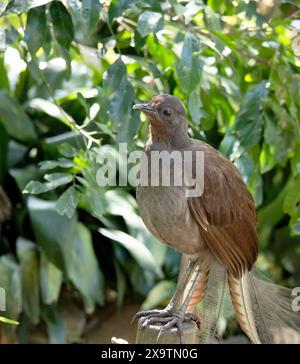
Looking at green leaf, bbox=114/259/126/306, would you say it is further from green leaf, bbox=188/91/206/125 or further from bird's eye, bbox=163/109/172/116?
bird's eye, bbox=163/109/172/116

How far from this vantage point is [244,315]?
3.71m

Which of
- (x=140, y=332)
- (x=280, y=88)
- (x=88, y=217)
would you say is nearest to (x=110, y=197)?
(x=88, y=217)

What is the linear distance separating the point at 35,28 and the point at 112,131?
0.68m

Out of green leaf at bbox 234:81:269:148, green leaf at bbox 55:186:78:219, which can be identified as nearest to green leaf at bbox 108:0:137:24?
green leaf at bbox 55:186:78:219

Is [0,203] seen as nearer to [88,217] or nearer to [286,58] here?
[88,217]

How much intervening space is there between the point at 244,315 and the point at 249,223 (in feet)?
1.31

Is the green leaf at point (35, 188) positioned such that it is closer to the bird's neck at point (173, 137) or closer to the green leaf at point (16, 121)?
the bird's neck at point (173, 137)

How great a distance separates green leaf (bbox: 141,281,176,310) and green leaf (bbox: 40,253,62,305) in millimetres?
639

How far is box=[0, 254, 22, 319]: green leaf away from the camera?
5.62 m

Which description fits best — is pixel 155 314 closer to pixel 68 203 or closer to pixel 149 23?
pixel 68 203

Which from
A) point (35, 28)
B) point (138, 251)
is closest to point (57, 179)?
point (35, 28)
